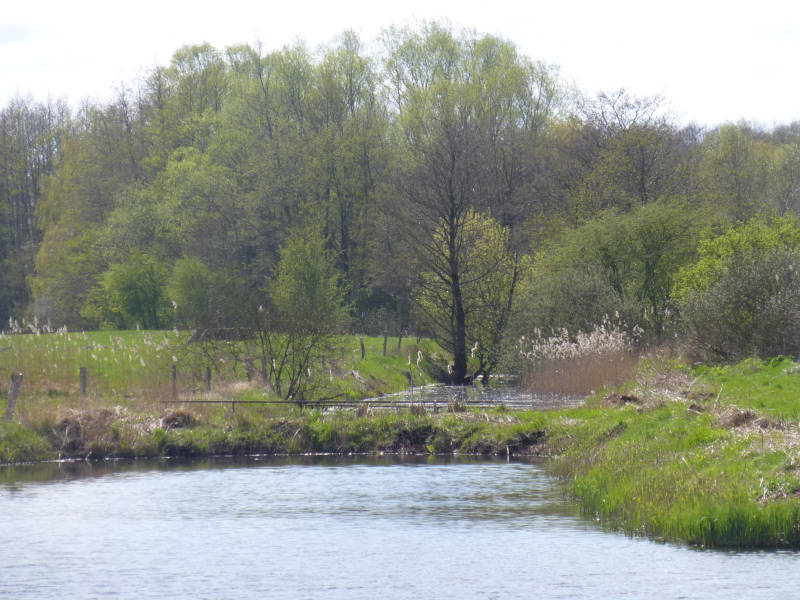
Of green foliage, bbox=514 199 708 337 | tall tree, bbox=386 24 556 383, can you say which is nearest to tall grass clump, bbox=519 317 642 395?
green foliage, bbox=514 199 708 337

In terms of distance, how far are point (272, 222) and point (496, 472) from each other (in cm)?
4408

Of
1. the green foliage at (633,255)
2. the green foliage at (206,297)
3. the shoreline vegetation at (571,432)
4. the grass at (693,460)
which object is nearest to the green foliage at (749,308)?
the shoreline vegetation at (571,432)

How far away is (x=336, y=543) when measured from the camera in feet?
60.5

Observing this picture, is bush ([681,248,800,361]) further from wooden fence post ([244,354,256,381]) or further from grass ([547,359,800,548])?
wooden fence post ([244,354,256,381])

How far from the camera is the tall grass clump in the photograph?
35.6m

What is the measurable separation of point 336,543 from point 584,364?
63.3 ft

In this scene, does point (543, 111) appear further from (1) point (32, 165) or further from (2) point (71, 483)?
(2) point (71, 483)

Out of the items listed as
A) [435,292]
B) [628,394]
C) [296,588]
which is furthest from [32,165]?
[296,588]

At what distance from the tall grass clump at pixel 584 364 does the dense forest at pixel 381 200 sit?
266 centimetres

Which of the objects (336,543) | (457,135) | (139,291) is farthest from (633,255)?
(139,291)

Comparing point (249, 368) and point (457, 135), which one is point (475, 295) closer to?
point (457, 135)

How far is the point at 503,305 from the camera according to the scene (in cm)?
5197

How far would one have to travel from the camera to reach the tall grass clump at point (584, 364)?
35.6m

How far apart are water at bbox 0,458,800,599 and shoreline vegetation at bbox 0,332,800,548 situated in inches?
27.2
